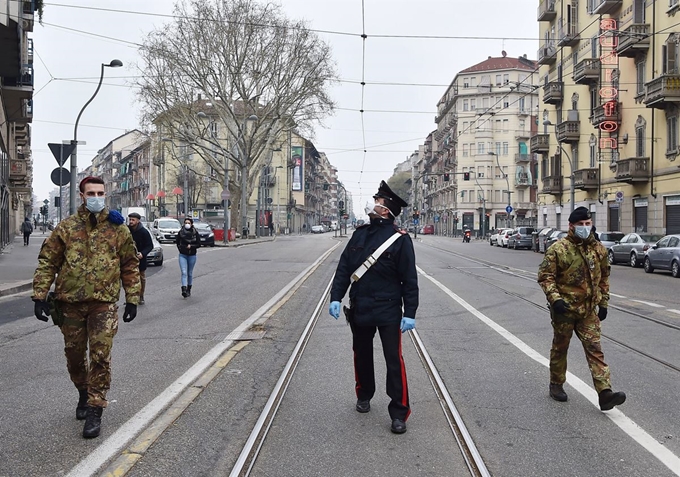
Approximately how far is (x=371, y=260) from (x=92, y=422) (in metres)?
2.22

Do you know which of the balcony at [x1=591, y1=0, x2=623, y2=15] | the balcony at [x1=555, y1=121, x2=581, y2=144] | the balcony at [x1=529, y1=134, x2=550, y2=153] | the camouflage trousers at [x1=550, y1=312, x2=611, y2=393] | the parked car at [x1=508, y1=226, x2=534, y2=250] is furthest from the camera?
the balcony at [x1=529, y1=134, x2=550, y2=153]

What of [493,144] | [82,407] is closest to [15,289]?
[82,407]

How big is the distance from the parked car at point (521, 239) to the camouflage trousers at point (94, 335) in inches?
1730

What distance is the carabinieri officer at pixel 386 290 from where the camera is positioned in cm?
518

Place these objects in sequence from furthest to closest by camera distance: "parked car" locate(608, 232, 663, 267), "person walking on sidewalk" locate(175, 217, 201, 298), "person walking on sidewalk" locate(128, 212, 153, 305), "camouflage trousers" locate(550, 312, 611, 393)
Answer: "parked car" locate(608, 232, 663, 267) → "person walking on sidewalk" locate(175, 217, 201, 298) → "person walking on sidewalk" locate(128, 212, 153, 305) → "camouflage trousers" locate(550, 312, 611, 393)

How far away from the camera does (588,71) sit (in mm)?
41750

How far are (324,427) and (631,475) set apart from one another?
2.07 metres

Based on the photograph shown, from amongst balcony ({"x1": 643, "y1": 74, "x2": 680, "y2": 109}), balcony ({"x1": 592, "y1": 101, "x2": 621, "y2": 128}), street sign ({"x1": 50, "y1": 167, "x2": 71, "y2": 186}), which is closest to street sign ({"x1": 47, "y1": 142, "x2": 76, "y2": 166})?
street sign ({"x1": 50, "y1": 167, "x2": 71, "y2": 186})

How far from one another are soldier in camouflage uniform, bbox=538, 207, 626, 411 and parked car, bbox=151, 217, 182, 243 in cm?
4168

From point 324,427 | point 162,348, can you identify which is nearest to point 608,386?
point 324,427

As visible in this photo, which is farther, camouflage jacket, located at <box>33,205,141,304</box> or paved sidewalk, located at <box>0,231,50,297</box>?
paved sidewalk, located at <box>0,231,50,297</box>

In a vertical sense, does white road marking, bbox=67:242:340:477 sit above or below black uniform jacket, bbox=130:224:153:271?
below

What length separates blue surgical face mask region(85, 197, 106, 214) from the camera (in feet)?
Result: 16.5

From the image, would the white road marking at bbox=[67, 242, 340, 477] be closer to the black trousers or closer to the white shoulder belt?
the black trousers
